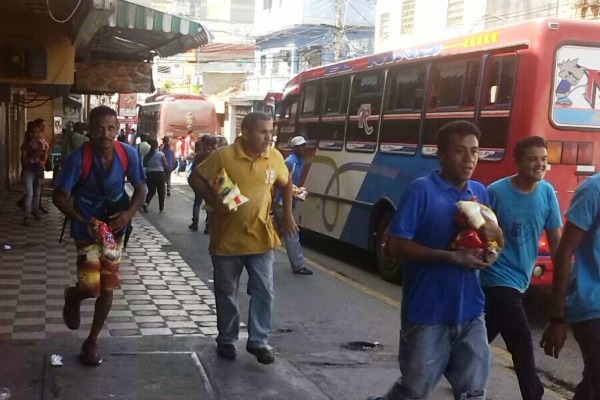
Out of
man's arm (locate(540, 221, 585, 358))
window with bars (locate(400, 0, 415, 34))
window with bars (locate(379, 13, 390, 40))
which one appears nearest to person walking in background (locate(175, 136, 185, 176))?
window with bars (locate(379, 13, 390, 40))

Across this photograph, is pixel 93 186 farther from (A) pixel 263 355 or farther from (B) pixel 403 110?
(B) pixel 403 110

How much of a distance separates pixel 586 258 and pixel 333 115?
893 centimetres

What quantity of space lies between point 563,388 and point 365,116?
6.03 metres

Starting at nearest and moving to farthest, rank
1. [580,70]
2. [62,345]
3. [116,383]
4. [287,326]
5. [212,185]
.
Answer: [116,383]
[212,185]
[62,345]
[287,326]
[580,70]

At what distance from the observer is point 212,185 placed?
588cm

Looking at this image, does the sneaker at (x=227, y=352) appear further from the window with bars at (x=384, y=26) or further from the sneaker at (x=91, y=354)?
the window with bars at (x=384, y=26)

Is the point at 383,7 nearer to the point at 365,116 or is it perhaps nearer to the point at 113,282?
the point at 365,116

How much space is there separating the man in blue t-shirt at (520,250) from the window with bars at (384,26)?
2591 centimetres

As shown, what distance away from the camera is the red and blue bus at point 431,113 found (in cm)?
812

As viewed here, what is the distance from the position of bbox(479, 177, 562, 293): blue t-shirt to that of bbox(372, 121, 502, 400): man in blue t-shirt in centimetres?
97

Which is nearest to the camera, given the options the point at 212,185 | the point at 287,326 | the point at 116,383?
the point at 116,383

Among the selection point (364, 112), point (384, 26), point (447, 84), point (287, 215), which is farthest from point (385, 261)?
point (384, 26)

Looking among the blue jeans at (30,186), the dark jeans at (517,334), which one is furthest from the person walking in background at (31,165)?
the dark jeans at (517,334)

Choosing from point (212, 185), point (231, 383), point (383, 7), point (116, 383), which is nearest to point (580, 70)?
point (212, 185)
